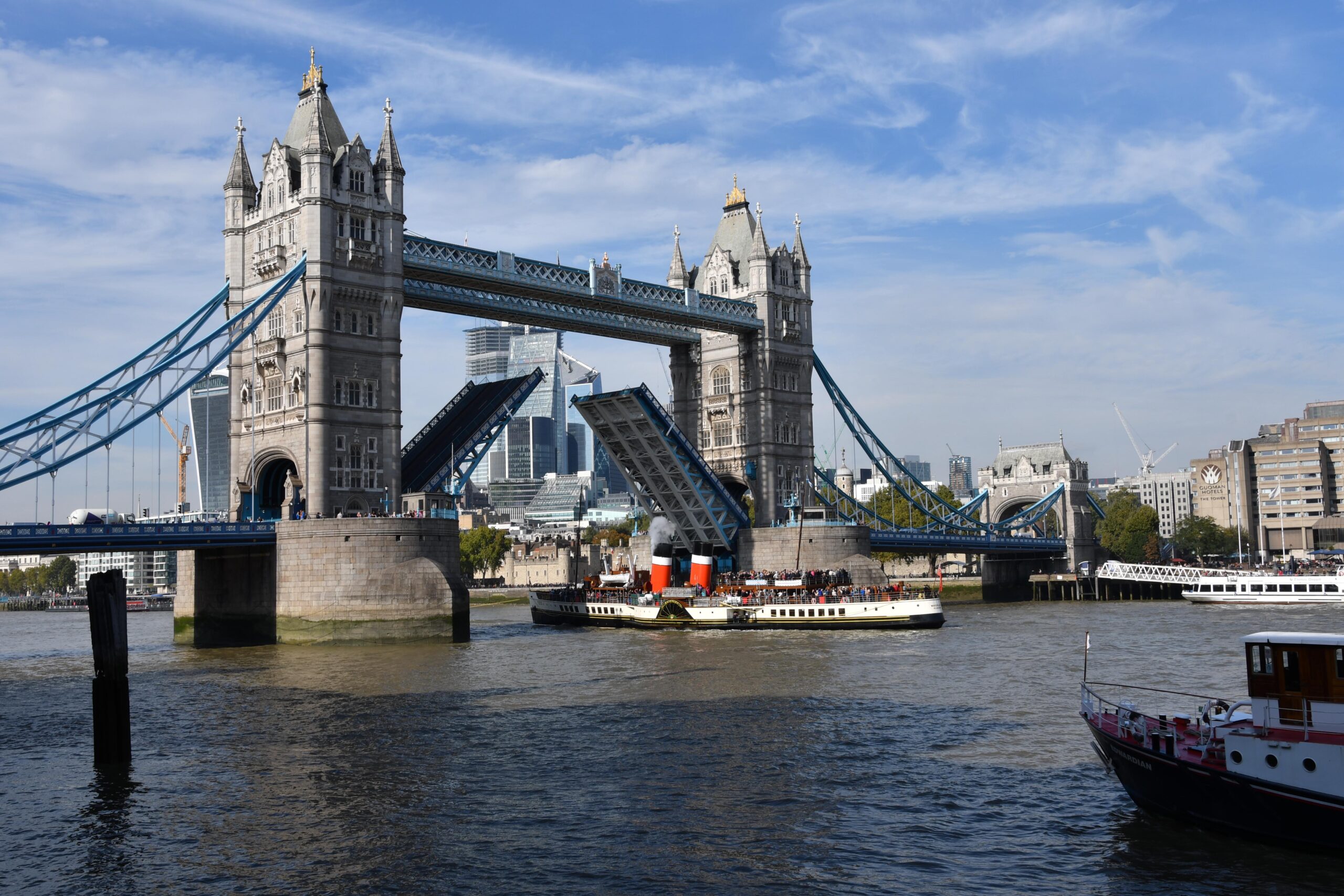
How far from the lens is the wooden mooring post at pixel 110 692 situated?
84.3 ft

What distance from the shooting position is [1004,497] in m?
114

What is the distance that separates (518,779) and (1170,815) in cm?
1093

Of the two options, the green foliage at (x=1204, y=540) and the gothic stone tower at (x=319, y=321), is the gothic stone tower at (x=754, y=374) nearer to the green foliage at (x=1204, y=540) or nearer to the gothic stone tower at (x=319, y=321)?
the gothic stone tower at (x=319, y=321)

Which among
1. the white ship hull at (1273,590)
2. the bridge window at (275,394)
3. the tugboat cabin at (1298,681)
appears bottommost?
the white ship hull at (1273,590)

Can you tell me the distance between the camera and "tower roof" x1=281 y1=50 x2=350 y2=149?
57625mm

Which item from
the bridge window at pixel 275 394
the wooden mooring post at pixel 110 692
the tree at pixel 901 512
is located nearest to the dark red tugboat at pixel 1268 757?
the wooden mooring post at pixel 110 692

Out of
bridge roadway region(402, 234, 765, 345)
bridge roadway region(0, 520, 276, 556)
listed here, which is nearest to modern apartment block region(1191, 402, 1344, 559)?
bridge roadway region(402, 234, 765, 345)

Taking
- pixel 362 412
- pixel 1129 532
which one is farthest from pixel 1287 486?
pixel 362 412

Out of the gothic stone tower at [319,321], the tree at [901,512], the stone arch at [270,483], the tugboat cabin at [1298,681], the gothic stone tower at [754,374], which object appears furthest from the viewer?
the tree at [901,512]

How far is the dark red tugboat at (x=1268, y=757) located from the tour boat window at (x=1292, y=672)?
0.01m

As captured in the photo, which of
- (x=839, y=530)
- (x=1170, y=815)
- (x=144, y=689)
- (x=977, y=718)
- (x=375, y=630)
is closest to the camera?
(x=1170, y=815)

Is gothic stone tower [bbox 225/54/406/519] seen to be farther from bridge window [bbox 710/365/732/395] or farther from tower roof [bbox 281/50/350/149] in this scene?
bridge window [bbox 710/365/732/395]

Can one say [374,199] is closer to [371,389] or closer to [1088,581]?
[371,389]

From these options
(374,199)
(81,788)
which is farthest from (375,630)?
(81,788)
